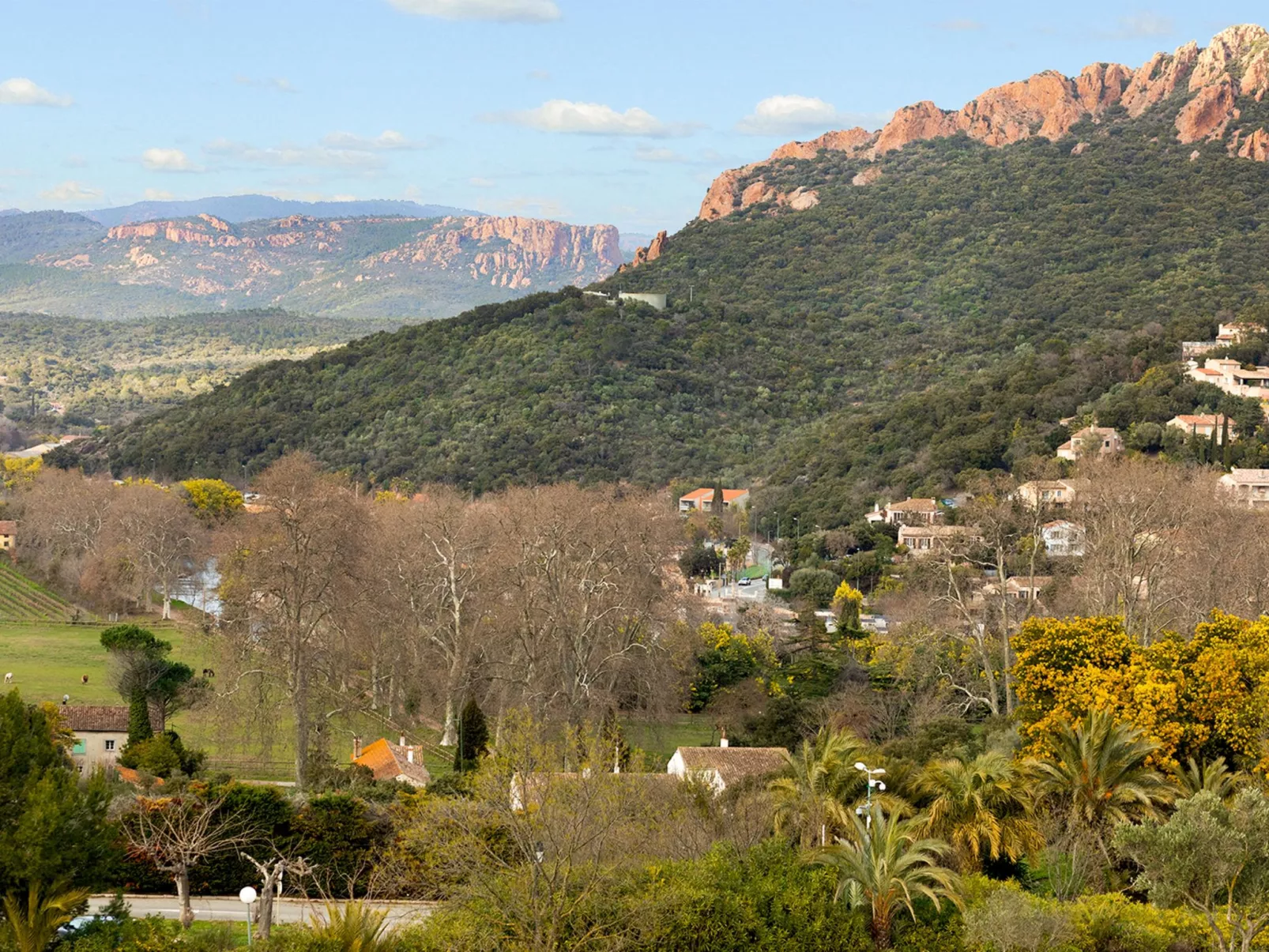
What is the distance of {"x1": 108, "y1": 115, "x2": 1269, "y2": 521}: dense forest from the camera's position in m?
70.4

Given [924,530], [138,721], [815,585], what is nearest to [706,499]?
[924,530]

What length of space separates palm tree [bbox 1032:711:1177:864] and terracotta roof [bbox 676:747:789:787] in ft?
17.0

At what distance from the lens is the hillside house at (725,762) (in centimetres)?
2683

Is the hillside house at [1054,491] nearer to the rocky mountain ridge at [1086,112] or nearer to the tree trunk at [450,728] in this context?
the tree trunk at [450,728]

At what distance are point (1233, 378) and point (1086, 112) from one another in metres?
67.9

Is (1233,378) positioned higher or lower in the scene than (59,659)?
higher

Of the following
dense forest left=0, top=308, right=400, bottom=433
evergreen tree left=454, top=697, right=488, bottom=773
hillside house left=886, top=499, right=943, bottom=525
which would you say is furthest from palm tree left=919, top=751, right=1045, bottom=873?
dense forest left=0, top=308, right=400, bottom=433

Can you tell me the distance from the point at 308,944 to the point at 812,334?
86.7 m

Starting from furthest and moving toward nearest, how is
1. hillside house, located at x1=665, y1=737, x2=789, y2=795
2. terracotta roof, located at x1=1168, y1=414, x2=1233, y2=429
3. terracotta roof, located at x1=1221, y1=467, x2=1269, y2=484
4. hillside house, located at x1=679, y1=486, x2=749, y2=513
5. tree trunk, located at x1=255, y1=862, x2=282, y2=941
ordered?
hillside house, located at x1=679, y1=486, x2=749, y2=513 → terracotta roof, located at x1=1168, y1=414, x2=1233, y2=429 → terracotta roof, located at x1=1221, y1=467, x2=1269, y2=484 → hillside house, located at x1=665, y1=737, x2=789, y2=795 → tree trunk, located at x1=255, y1=862, x2=282, y2=941

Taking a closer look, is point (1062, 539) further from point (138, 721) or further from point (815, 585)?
point (138, 721)

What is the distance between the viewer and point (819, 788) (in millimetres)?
23000

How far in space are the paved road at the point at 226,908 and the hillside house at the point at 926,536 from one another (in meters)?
25.3

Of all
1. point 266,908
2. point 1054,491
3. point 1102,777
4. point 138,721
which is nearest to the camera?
point 266,908

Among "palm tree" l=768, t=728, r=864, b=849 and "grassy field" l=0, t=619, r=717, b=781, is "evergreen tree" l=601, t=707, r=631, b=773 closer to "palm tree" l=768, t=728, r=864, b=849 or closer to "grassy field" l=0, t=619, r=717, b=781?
"grassy field" l=0, t=619, r=717, b=781
